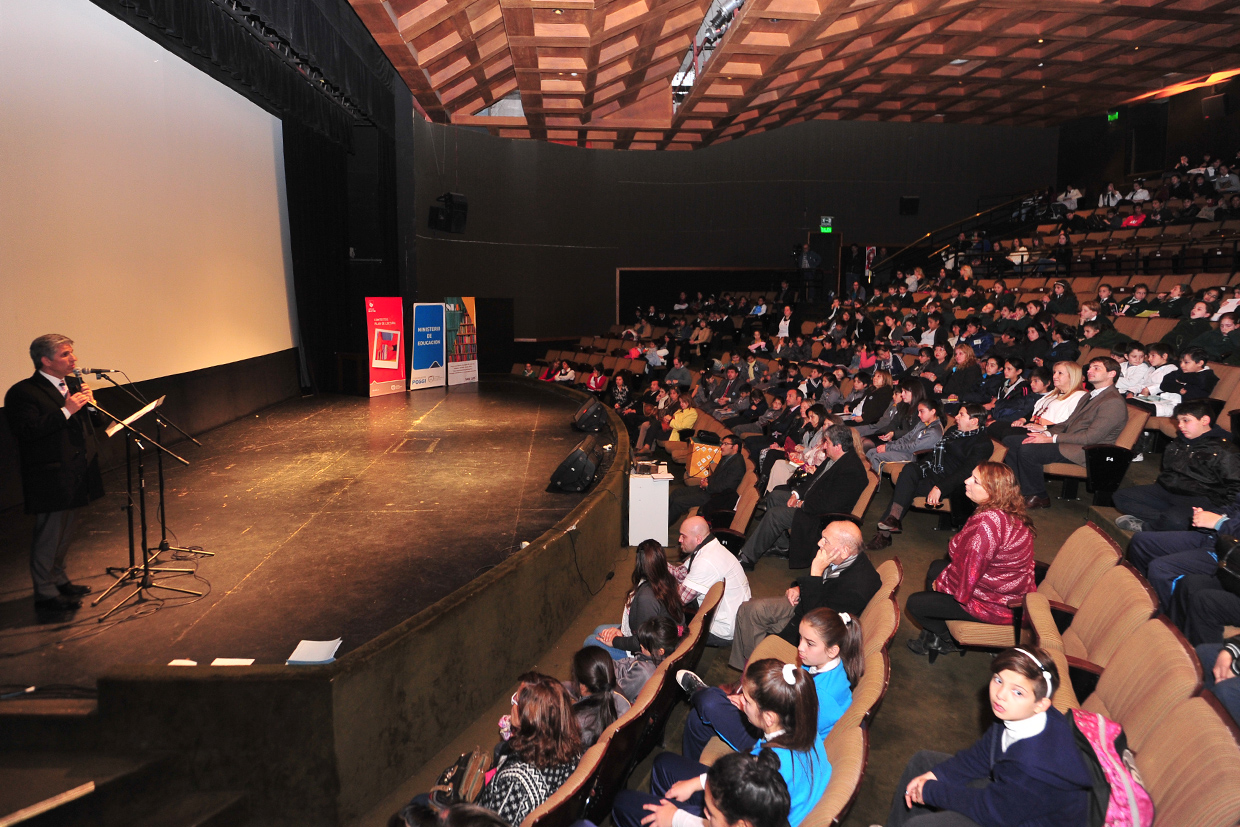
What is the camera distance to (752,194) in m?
15.9

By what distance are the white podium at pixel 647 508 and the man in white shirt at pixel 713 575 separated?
64.0 inches

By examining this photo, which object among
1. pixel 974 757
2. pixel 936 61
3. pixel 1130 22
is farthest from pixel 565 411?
pixel 1130 22

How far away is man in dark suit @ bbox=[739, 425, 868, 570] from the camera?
453 centimetres

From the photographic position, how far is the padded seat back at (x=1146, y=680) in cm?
209

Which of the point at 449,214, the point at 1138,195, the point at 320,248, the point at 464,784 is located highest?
the point at 1138,195

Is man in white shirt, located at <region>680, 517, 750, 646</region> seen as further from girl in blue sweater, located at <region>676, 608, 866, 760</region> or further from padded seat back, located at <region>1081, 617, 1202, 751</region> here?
padded seat back, located at <region>1081, 617, 1202, 751</region>

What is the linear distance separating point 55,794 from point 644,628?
2.18 m

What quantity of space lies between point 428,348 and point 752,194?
25.6ft

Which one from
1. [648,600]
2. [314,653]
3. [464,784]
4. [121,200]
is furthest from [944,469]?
[121,200]

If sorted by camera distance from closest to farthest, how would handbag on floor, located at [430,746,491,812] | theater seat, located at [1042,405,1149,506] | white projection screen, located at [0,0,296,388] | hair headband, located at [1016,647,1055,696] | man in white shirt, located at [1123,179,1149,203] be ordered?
hair headband, located at [1016,647,1055,696] → handbag on floor, located at [430,746,491,812] → theater seat, located at [1042,405,1149,506] → white projection screen, located at [0,0,296,388] → man in white shirt, located at [1123,179,1149,203]

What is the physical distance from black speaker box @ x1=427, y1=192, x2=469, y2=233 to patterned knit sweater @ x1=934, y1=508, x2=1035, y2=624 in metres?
10.8

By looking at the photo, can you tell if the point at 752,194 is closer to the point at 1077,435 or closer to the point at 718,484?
the point at 718,484

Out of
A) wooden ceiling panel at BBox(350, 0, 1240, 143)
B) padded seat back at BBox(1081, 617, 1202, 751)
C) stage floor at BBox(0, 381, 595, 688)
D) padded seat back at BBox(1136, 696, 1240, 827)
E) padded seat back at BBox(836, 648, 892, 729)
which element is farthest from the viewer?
wooden ceiling panel at BBox(350, 0, 1240, 143)


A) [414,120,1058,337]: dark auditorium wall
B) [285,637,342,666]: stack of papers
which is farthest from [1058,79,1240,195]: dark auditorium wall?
[285,637,342,666]: stack of papers
